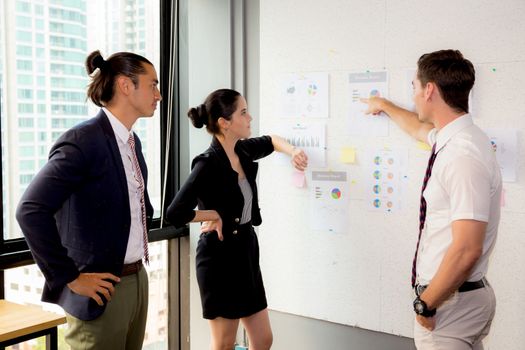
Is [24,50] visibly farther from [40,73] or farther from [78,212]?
[78,212]

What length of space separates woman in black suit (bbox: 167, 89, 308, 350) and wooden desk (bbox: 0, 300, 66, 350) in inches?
24.9

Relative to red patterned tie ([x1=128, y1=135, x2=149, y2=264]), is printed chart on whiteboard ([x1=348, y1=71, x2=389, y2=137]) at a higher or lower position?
higher

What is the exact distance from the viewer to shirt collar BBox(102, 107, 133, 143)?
176 cm

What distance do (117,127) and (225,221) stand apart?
688 millimetres

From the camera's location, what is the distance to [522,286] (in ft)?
6.76

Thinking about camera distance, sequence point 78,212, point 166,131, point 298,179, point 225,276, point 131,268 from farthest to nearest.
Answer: point 166,131, point 298,179, point 225,276, point 131,268, point 78,212

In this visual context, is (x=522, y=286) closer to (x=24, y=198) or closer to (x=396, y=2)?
(x=396, y=2)

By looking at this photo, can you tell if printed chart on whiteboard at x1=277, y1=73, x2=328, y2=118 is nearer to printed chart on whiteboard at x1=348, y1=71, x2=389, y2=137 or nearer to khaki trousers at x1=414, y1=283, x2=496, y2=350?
printed chart on whiteboard at x1=348, y1=71, x2=389, y2=137

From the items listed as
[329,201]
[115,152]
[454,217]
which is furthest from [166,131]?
[454,217]

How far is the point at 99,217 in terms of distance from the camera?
164 centimetres

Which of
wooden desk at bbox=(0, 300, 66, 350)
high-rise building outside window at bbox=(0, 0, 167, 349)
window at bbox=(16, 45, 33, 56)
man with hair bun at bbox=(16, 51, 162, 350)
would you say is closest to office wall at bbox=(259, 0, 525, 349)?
high-rise building outside window at bbox=(0, 0, 167, 349)

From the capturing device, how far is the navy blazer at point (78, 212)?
1.50 metres

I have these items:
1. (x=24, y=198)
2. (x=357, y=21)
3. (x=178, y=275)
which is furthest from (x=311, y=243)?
(x=24, y=198)

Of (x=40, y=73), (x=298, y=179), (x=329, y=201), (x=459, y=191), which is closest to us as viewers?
(x=459, y=191)
